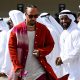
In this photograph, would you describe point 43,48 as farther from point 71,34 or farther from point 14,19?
point 14,19

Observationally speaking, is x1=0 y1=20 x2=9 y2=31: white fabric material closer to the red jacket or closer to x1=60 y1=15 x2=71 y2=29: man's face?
x1=60 y1=15 x2=71 y2=29: man's face

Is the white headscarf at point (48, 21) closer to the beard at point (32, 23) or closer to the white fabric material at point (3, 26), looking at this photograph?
the white fabric material at point (3, 26)

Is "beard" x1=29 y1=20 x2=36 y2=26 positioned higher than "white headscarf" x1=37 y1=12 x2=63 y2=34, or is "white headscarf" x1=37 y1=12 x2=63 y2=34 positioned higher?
"beard" x1=29 y1=20 x2=36 y2=26

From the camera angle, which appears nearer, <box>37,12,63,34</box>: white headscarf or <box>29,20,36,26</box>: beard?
<box>29,20,36,26</box>: beard

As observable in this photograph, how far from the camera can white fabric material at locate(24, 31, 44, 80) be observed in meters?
6.91

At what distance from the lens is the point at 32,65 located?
6918 mm

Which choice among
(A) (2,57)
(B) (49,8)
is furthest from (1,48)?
(B) (49,8)

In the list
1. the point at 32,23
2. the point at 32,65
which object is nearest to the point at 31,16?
the point at 32,23

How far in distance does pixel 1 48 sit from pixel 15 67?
668cm

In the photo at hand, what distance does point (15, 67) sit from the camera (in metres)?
6.77

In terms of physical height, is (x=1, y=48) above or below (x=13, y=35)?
below

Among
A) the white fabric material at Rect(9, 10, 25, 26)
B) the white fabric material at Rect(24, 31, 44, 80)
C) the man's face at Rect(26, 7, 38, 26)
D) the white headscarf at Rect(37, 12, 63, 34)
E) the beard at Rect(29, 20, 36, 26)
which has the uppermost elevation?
the man's face at Rect(26, 7, 38, 26)

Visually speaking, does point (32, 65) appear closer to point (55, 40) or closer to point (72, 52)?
point (72, 52)

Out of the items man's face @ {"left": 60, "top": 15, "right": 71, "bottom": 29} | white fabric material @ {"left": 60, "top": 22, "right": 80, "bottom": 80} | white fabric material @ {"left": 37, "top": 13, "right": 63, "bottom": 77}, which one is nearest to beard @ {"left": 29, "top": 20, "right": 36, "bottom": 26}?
white fabric material @ {"left": 60, "top": 22, "right": 80, "bottom": 80}
